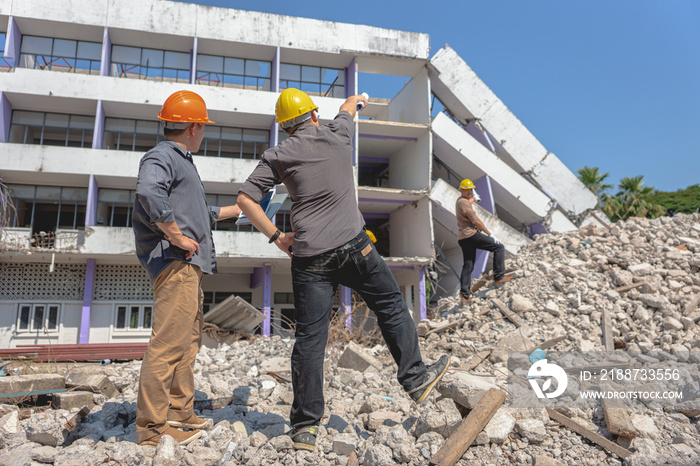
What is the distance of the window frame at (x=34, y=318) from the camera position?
17250 mm

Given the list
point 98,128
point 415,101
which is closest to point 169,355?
point 98,128

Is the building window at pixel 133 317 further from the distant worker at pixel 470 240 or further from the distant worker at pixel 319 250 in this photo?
the distant worker at pixel 319 250

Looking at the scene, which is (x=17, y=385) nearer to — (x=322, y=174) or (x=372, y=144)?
(x=322, y=174)

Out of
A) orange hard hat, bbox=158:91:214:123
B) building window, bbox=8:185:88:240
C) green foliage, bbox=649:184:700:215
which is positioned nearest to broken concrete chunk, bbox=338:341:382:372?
orange hard hat, bbox=158:91:214:123

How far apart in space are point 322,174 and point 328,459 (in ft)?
5.32

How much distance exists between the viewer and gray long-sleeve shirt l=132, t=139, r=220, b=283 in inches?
99.6

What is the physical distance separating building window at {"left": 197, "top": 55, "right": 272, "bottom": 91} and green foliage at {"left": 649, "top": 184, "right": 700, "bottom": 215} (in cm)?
3186

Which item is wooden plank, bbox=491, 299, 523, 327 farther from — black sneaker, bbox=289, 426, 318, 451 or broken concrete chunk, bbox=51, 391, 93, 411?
broken concrete chunk, bbox=51, 391, 93, 411

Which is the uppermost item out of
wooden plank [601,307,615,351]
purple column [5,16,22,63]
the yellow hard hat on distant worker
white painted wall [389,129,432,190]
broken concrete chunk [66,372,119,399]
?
purple column [5,16,22,63]

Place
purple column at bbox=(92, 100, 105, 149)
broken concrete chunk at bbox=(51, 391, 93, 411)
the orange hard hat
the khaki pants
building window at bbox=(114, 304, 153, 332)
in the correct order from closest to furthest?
the khaki pants
the orange hard hat
broken concrete chunk at bbox=(51, 391, 93, 411)
purple column at bbox=(92, 100, 105, 149)
building window at bbox=(114, 304, 153, 332)

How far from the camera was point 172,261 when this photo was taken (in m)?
2.67

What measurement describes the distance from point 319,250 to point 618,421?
81.1 inches

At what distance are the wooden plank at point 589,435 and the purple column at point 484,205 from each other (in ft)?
46.8

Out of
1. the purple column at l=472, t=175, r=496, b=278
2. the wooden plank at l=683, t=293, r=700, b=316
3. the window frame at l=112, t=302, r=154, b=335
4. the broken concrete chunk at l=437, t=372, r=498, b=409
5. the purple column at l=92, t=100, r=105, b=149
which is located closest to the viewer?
the broken concrete chunk at l=437, t=372, r=498, b=409
